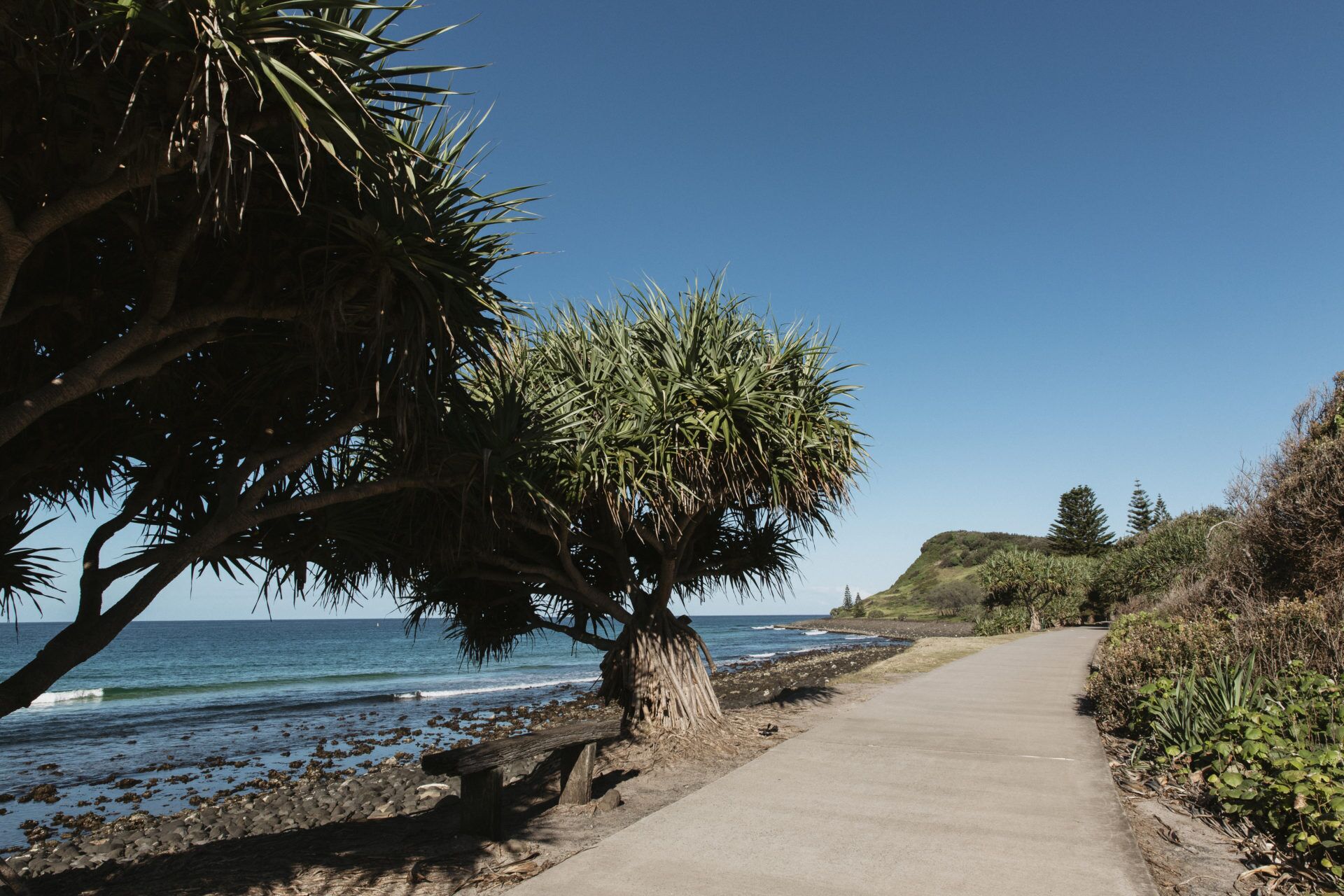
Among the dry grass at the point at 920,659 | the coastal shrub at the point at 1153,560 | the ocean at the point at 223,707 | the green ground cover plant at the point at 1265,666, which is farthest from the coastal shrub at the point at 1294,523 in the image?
the coastal shrub at the point at 1153,560

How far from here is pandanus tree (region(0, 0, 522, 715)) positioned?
12.1 feet

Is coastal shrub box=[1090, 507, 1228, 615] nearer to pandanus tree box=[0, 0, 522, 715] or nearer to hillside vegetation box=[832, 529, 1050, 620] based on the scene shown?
A: pandanus tree box=[0, 0, 522, 715]

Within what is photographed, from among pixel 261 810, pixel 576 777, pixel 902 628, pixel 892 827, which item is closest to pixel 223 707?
pixel 261 810

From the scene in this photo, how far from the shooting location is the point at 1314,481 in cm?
937

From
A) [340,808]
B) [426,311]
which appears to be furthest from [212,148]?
[340,808]

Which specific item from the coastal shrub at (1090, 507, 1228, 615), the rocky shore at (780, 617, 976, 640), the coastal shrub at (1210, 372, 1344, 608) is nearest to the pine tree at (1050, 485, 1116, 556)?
the rocky shore at (780, 617, 976, 640)

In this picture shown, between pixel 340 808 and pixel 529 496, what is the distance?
5742 mm

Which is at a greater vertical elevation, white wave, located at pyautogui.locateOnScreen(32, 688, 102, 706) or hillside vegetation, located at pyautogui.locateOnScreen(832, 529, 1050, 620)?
A: hillside vegetation, located at pyautogui.locateOnScreen(832, 529, 1050, 620)

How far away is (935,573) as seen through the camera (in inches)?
5143

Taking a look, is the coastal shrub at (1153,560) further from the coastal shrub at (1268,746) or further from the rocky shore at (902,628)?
the coastal shrub at (1268,746)

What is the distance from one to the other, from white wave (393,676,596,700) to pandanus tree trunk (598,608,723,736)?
18689mm

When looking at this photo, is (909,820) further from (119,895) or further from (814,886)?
(119,895)

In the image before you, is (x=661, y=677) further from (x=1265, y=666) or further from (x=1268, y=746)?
(x=1265, y=666)

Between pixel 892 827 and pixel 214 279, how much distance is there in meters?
5.59
